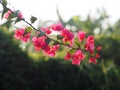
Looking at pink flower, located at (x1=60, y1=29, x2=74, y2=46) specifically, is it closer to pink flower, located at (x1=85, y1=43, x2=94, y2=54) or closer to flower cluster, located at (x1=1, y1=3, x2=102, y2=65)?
flower cluster, located at (x1=1, y1=3, x2=102, y2=65)

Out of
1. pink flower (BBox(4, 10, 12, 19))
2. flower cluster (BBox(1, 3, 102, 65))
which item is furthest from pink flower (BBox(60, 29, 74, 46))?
pink flower (BBox(4, 10, 12, 19))

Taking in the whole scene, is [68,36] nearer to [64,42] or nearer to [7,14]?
[64,42]

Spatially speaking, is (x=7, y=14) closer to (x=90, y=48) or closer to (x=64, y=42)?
(x=64, y=42)

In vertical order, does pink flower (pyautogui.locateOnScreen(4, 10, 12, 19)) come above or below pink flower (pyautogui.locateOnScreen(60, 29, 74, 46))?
above

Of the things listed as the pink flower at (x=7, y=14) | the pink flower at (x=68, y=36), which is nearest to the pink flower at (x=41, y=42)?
the pink flower at (x=68, y=36)

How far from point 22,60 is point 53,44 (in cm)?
269

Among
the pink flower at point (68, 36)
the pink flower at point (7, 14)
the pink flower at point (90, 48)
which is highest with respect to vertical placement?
the pink flower at point (7, 14)

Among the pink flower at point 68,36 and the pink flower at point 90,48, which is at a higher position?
the pink flower at point 68,36

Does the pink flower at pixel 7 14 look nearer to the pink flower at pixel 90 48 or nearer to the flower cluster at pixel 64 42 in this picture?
the flower cluster at pixel 64 42

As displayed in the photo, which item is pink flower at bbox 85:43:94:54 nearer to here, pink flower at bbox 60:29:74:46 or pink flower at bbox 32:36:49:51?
pink flower at bbox 60:29:74:46

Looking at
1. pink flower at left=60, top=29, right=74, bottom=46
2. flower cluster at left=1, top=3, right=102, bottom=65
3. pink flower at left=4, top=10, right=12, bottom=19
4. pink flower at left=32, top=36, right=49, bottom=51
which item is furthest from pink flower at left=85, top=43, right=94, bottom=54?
pink flower at left=4, top=10, right=12, bottom=19

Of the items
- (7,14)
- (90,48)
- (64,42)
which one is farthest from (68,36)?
(7,14)

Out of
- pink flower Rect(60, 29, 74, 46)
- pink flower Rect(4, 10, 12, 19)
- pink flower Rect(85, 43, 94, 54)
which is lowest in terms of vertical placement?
pink flower Rect(85, 43, 94, 54)

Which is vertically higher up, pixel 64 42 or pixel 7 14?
pixel 7 14
